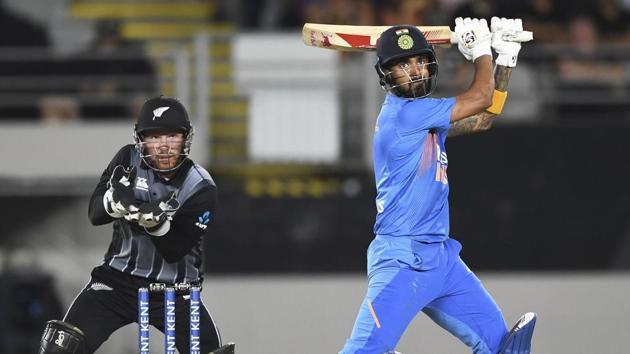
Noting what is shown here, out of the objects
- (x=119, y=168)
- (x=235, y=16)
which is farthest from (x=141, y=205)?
(x=235, y=16)

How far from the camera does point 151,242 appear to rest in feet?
21.7

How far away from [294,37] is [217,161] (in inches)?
41.9

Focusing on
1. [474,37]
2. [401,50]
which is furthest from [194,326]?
[474,37]

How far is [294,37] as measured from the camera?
10.5m

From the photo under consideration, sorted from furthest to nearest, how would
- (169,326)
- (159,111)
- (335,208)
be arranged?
1. (335,208)
2. (159,111)
3. (169,326)

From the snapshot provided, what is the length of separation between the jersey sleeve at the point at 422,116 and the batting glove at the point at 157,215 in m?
1.07

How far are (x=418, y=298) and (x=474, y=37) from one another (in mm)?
1223

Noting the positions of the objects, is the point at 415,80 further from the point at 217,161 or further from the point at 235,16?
the point at 235,16

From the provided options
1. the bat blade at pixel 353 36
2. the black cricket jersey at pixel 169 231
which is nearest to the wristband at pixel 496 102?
the bat blade at pixel 353 36

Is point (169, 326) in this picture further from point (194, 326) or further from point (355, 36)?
point (355, 36)

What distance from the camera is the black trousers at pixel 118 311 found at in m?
6.55

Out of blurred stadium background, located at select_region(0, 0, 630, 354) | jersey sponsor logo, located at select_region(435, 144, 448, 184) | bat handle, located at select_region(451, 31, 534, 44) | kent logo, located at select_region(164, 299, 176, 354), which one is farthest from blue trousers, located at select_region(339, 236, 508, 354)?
blurred stadium background, located at select_region(0, 0, 630, 354)

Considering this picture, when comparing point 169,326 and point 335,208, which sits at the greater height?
point 335,208

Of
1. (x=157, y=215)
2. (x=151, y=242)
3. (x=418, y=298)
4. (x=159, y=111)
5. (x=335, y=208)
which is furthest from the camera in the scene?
(x=335, y=208)
